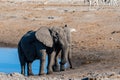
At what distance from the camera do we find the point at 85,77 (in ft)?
45.2

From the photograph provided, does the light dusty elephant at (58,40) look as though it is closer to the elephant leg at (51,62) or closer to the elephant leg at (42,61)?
the elephant leg at (51,62)

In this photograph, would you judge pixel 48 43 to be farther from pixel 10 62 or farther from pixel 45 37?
pixel 10 62

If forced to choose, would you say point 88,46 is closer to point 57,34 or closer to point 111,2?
point 57,34

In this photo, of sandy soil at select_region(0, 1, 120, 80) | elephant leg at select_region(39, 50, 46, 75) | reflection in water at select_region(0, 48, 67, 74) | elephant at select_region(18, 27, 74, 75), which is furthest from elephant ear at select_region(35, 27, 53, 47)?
reflection in water at select_region(0, 48, 67, 74)

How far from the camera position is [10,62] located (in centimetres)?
2003

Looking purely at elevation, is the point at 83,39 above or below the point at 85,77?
below

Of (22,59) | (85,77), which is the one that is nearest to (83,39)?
(22,59)

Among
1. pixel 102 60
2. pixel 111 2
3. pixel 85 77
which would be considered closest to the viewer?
pixel 85 77

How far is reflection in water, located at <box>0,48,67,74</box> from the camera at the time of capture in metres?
18.3

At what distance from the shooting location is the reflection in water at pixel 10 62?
18.3 metres

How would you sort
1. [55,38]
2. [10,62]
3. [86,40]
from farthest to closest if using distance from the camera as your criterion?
1. [86,40]
2. [10,62]
3. [55,38]

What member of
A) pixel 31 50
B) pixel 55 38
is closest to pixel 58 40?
pixel 55 38

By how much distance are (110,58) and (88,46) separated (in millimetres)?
4093

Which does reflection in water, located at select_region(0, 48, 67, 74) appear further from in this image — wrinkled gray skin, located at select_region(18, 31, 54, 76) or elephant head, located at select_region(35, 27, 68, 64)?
elephant head, located at select_region(35, 27, 68, 64)
